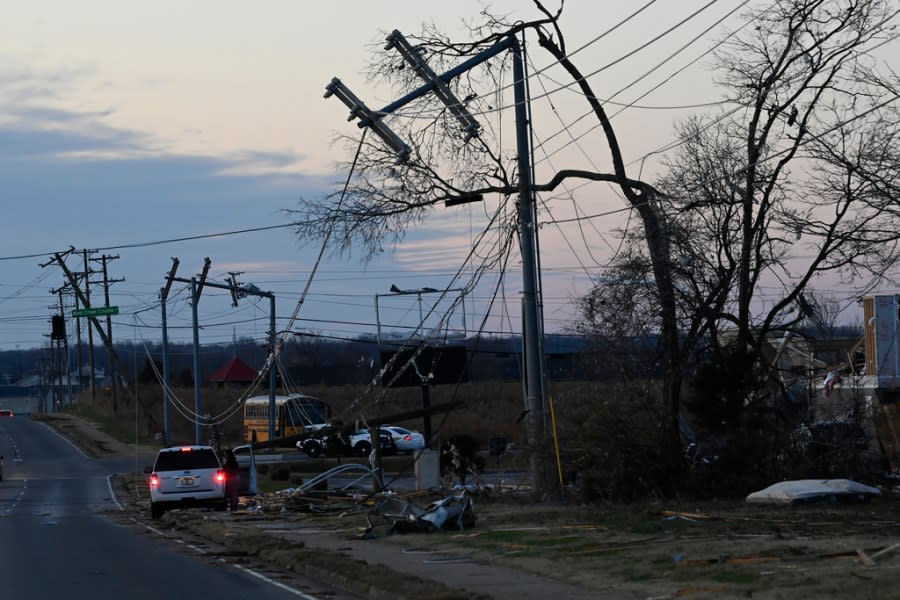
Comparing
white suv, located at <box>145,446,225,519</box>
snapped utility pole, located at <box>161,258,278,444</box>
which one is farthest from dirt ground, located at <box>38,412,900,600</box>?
snapped utility pole, located at <box>161,258,278,444</box>

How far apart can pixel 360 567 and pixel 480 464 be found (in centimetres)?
1646

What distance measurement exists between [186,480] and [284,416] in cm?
3951

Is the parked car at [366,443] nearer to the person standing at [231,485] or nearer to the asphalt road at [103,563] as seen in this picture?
the asphalt road at [103,563]

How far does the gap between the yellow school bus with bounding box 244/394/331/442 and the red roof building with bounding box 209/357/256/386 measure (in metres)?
31.4

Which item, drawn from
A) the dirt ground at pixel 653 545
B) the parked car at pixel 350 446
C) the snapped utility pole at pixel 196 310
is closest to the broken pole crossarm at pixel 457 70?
the dirt ground at pixel 653 545

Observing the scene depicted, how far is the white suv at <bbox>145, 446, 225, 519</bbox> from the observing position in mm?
29317

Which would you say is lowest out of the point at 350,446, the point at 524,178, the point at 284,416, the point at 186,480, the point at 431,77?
the point at 350,446

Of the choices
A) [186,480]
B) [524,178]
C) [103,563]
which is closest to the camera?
[103,563]

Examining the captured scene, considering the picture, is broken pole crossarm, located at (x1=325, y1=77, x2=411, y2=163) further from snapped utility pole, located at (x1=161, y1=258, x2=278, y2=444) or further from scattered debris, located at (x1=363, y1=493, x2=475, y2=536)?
snapped utility pole, located at (x1=161, y1=258, x2=278, y2=444)

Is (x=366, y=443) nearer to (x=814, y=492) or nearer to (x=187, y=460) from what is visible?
(x=187, y=460)

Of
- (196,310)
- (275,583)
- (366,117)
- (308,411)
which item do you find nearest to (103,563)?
(275,583)

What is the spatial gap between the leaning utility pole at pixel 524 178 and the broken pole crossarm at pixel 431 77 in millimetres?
21

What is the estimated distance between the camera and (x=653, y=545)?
1516 centimetres

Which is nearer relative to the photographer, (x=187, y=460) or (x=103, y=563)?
(x=103, y=563)
